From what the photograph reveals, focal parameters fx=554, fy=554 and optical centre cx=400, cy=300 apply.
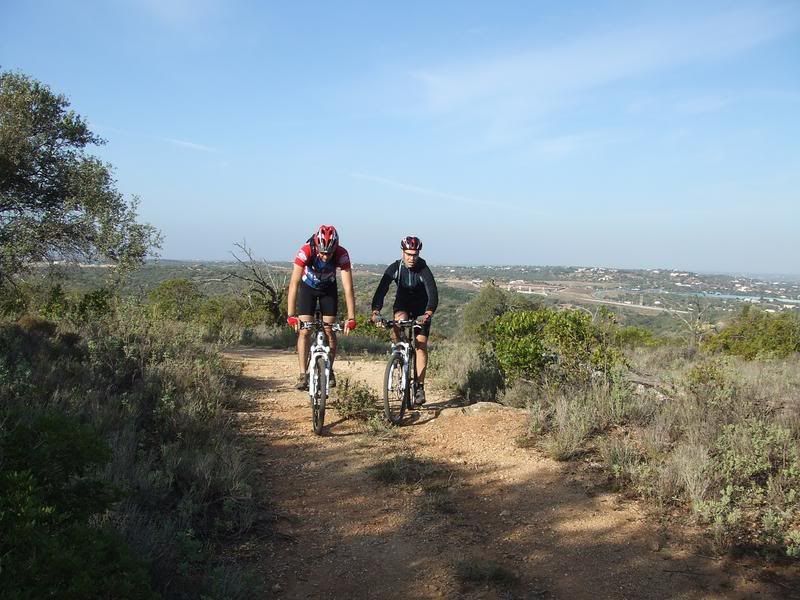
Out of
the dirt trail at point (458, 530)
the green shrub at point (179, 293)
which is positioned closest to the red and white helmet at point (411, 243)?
the dirt trail at point (458, 530)

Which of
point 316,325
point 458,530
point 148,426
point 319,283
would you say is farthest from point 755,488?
point 148,426

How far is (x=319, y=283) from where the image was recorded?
6.23 meters

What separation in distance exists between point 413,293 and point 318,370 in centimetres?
151

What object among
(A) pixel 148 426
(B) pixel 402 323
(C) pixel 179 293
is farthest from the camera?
(C) pixel 179 293

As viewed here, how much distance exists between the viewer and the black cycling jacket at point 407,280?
654cm

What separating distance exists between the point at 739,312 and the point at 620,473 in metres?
15.8

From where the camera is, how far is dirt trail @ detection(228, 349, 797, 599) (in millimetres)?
3191

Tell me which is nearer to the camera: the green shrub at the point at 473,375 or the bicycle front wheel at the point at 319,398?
the bicycle front wheel at the point at 319,398

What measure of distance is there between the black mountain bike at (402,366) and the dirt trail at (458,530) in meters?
0.66

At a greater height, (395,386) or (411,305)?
(411,305)

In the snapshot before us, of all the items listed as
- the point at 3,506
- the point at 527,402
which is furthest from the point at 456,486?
the point at 3,506

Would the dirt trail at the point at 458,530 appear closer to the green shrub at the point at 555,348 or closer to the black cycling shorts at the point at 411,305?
the green shrub at the point at 555,348

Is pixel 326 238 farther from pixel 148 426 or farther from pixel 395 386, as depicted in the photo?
pixel 148 426

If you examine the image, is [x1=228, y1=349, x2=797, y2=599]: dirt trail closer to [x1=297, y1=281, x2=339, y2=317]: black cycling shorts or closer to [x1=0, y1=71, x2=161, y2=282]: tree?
[x1=297, y1=281, x2=339, y2=317]: black cycling shorts
